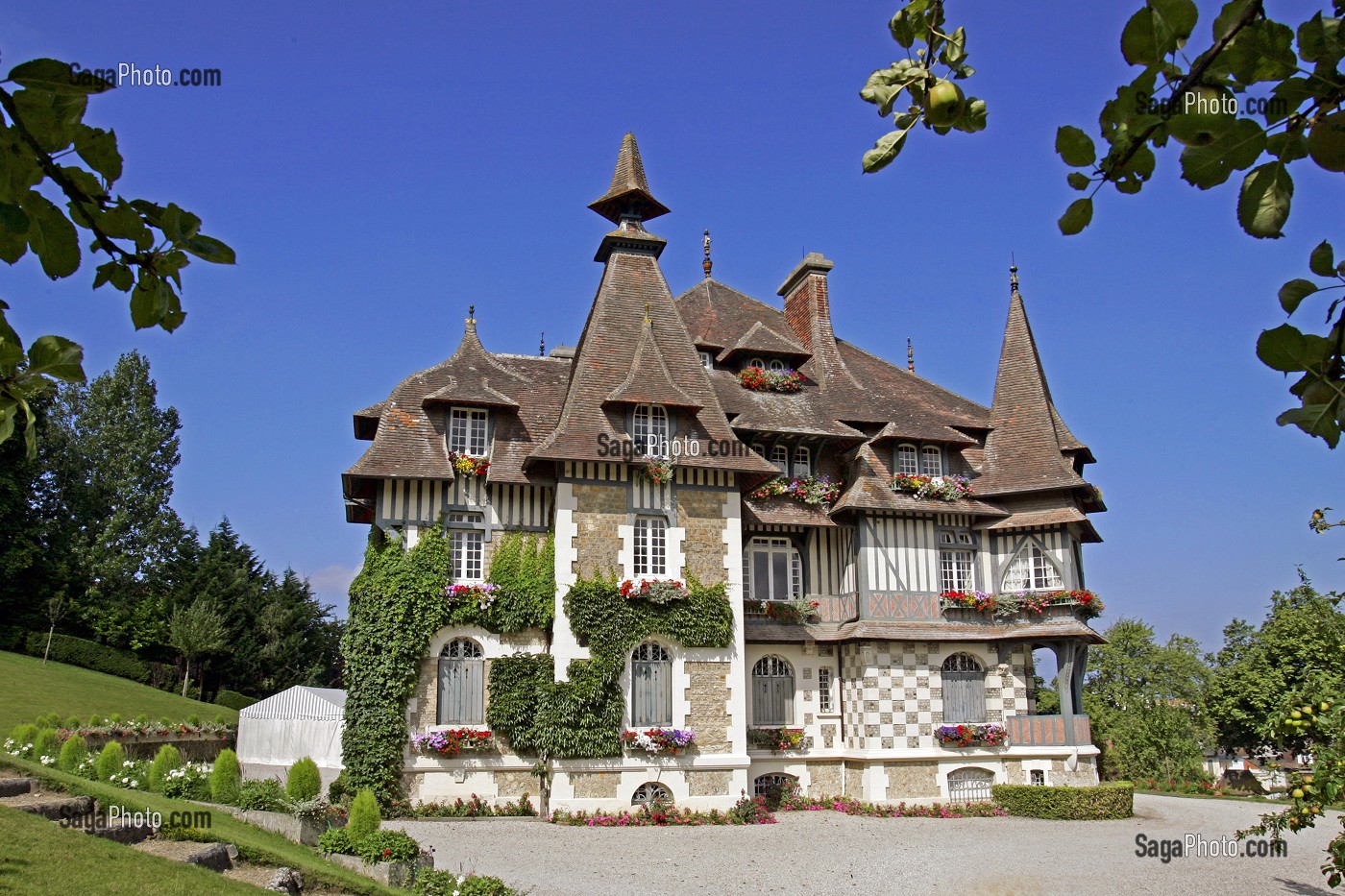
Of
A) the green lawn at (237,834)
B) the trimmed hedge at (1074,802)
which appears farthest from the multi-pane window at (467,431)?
the trimmed hedge at (1074,802)

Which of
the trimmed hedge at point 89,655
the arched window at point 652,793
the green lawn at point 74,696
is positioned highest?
the trimmed hedge at point 89,655

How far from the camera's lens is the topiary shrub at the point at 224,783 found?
1543 cm

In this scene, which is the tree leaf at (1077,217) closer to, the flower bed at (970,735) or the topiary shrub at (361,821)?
the topiary shrub at (361,821)

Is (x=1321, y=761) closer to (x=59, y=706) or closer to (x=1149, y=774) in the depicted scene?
(x=1149, y=774)

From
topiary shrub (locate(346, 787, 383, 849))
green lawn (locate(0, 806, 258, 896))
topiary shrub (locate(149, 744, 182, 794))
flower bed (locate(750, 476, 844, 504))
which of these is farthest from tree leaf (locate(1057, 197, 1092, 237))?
flower bed (locate(750, 476, 844, 504))

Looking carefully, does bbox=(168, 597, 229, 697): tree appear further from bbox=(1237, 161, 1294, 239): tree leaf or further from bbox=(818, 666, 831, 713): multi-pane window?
bbox=(1237, 161, 1294, 239): tree leaf

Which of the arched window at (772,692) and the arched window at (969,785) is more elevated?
the arched window at (772,692)

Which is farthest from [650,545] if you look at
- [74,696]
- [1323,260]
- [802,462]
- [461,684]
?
[1323,260]

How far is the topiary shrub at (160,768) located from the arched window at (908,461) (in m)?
17.0

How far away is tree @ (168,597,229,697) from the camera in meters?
38.2

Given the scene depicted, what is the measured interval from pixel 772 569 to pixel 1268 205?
77.5 ft

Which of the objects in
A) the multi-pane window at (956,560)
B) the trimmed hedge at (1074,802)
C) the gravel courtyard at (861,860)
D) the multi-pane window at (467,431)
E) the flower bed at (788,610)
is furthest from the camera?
the multi-pane window at (956,560)

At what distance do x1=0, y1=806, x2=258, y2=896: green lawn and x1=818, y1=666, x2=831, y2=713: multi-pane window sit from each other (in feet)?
53.4

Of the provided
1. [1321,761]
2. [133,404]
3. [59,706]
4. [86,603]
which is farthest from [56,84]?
[133,404]
